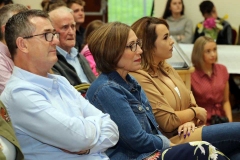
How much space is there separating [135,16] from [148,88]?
527 cm

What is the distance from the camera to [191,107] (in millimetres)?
2879

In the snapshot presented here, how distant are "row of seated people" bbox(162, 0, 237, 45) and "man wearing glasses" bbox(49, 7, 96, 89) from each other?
10.1 feet

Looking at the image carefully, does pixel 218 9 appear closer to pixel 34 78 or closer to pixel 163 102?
pixel 163 102

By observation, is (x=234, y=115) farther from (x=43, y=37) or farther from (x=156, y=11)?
(x=43, y=37)

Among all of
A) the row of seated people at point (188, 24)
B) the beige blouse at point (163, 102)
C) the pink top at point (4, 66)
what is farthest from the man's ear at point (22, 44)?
the row of seated people at point (188, 24)

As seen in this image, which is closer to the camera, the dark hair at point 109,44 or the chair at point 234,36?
the dark hair at point 109,44

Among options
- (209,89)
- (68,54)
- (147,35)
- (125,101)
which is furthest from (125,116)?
(209,89)

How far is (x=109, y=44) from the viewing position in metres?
2.33

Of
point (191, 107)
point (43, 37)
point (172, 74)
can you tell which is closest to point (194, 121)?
point (191, 107)

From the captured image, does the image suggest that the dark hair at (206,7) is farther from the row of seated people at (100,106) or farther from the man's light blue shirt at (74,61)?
the row of seated people at (100,106)

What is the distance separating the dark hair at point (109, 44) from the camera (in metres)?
2.32

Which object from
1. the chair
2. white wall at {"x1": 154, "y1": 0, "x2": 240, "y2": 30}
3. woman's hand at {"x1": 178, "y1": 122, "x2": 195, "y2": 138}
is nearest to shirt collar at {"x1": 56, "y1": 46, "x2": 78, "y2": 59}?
woman's hand at {"x1": 178, "y1": 122, "x2": 195, "y2": 138}

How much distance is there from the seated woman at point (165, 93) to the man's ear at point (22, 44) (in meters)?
0.84

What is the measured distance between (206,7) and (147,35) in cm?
385
